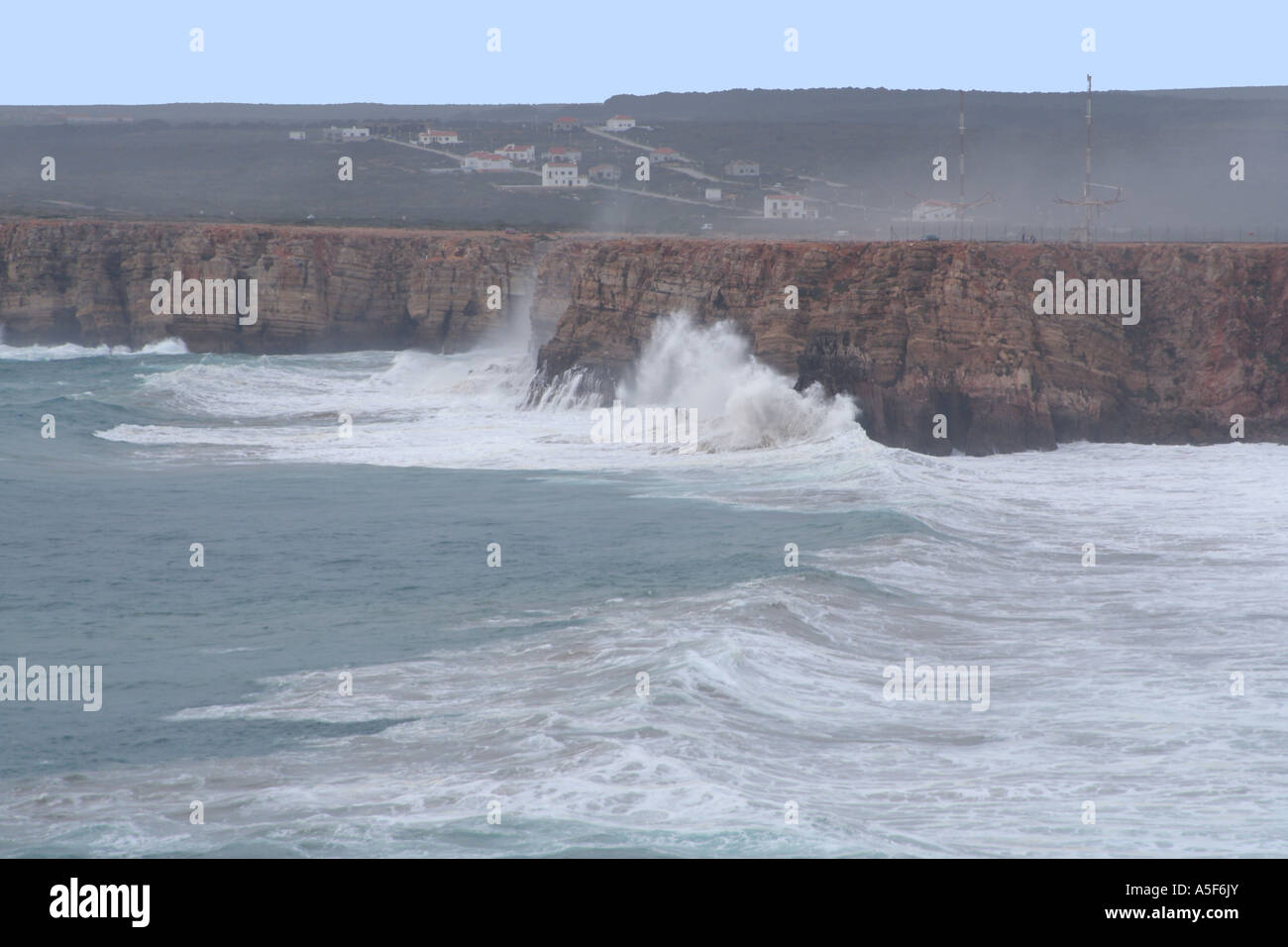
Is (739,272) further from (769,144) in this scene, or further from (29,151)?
(29,151)

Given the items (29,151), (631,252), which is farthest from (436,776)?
(29,151)

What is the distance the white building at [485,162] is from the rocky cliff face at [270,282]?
5771cm

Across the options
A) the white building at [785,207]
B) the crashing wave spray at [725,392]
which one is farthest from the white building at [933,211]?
the crashing wave spray at [725,392]

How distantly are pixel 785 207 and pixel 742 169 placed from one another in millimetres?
27356

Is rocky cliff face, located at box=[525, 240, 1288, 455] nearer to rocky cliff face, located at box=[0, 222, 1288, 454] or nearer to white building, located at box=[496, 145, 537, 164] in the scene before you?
rocky cliff face, located at box=[0, 222, 1288, 454]

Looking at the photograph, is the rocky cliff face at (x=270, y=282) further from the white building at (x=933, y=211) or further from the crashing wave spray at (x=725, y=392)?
the white building at (x=933, y=211)

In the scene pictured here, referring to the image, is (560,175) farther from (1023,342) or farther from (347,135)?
(1023,342)

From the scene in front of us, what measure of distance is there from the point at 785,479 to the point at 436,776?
18.3 m

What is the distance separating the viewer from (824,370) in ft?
117

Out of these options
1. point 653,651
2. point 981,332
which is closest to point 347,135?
point 981,332

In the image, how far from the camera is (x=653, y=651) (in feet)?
52.6

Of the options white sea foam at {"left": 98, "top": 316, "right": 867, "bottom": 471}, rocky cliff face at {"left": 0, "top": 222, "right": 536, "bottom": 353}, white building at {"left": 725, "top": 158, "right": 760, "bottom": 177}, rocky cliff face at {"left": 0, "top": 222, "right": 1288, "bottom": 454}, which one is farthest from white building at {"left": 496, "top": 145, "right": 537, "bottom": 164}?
rocky cliff face at {"left": 0, "top": 222, "right": 1288, "bottom": 454}

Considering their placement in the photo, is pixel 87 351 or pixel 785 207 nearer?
pixel 87 351

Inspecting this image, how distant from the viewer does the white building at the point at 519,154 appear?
427ft
